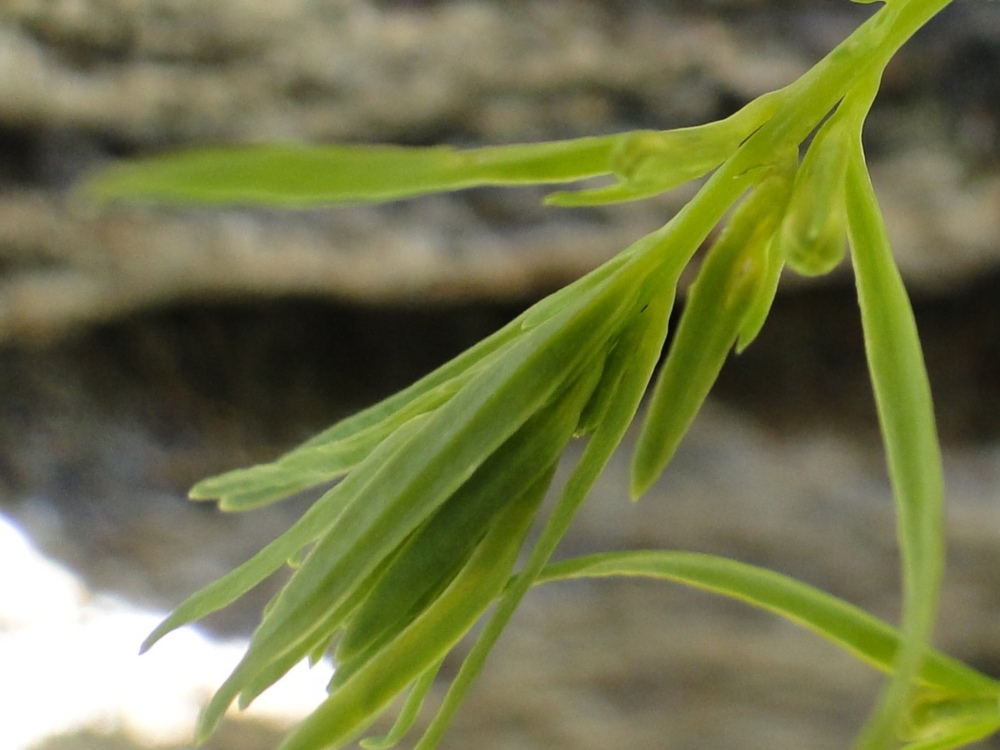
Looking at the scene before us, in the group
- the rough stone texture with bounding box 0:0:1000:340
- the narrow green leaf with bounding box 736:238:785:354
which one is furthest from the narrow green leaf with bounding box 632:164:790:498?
the rough stone texture with bounding box 0:0:1000:340

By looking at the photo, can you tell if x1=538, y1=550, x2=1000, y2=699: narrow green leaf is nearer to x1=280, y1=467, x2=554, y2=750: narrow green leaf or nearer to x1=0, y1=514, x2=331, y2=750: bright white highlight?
x1=280, y1=467, x2=554, y2=750: narrow green leaf

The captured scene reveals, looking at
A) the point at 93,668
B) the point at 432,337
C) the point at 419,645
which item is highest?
the point at 432,337

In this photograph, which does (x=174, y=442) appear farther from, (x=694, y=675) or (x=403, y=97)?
(x=694, y=675)

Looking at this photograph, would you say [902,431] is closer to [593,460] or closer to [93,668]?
[593,460]

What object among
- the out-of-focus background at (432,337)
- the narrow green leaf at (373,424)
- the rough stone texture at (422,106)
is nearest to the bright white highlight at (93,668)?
the out-of-focus background at (432,337)

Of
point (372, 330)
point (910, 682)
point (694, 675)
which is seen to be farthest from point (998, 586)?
point (910, 682)

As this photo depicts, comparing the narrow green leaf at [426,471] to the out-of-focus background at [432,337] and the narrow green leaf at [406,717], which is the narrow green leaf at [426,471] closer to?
the narrow green leaf at [406,717]

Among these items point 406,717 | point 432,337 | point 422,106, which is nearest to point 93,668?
point 432,337
